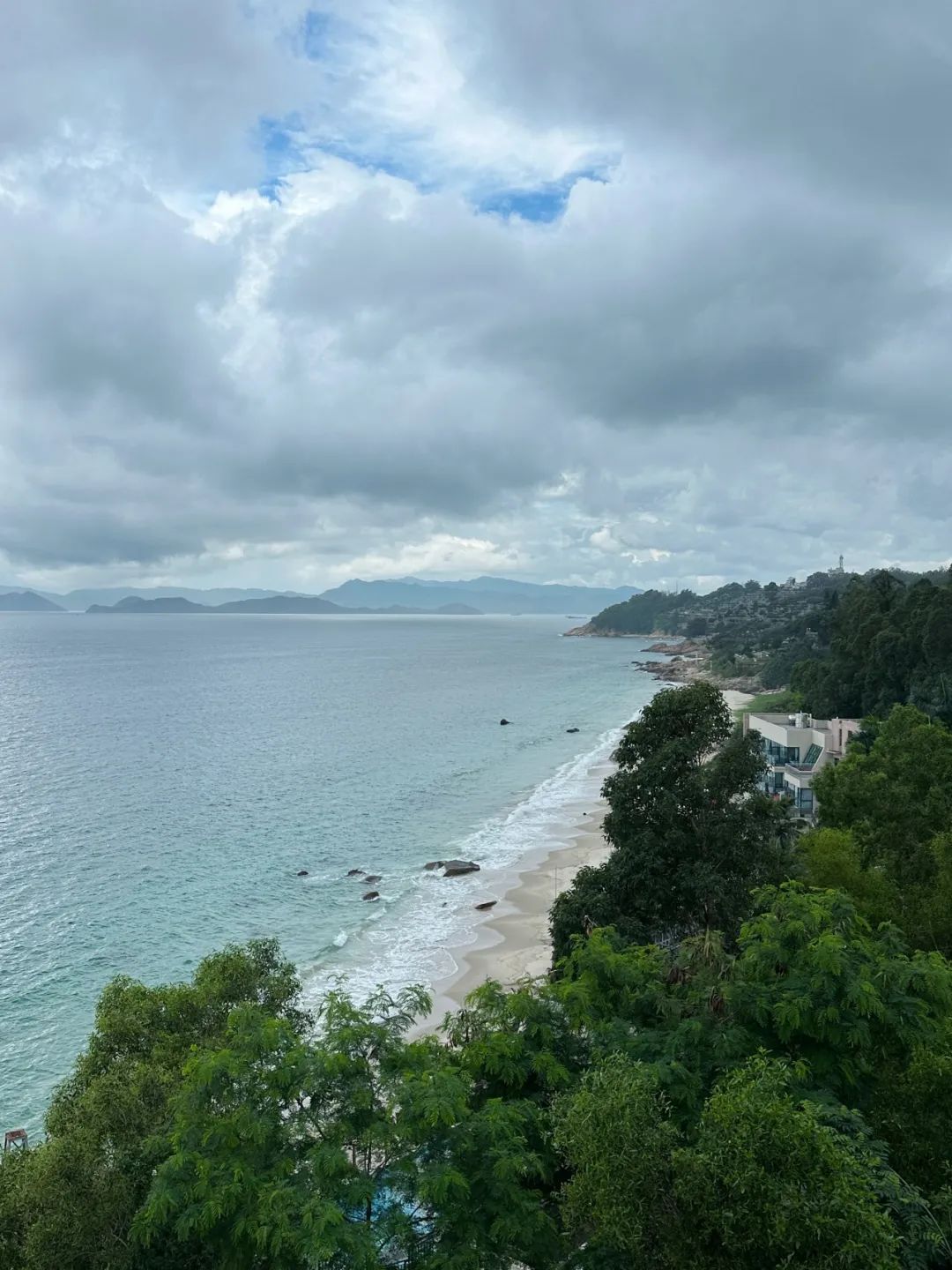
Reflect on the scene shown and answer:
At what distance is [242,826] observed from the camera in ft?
171

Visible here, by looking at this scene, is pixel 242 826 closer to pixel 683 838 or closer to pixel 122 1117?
pixel 683 838

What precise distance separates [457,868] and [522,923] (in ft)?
26.4

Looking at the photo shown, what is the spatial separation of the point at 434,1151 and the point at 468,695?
361ft

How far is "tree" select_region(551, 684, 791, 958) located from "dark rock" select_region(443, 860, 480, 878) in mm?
20552

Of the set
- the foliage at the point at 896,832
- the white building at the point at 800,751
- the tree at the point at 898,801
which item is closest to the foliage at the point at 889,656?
the white building at the point at 800,751

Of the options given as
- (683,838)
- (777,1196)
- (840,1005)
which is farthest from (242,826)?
(777,1196)

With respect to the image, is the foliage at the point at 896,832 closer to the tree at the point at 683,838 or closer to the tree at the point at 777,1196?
the tree at the point at 683,838

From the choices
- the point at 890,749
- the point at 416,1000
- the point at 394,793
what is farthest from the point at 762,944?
the point at 394,793

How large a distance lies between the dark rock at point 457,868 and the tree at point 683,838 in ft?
67.4

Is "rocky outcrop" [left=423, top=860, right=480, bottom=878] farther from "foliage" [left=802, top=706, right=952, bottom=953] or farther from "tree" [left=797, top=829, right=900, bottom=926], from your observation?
"tree" [left=797, top=829, right=900, bottom=926]

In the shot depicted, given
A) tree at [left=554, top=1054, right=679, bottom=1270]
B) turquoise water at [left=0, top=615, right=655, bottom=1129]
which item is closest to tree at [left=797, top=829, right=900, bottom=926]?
tree at [left=554, top=1054, right=679, bottom=1270]

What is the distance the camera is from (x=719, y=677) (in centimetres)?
14250

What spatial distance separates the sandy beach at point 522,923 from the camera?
30906mm

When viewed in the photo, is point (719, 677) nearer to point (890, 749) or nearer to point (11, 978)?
point (890, 749)
